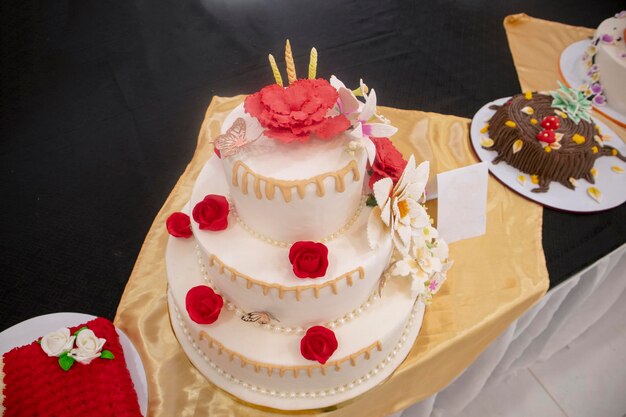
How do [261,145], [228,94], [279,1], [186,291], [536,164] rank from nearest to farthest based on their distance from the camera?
[261,145] < [186,291] < [536,164] < [228,94] < [279,1]

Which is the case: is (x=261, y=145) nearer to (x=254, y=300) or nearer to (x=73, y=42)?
(x=254, y=300)

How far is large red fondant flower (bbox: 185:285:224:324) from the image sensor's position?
989 millimetres

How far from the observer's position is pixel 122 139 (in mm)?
1848

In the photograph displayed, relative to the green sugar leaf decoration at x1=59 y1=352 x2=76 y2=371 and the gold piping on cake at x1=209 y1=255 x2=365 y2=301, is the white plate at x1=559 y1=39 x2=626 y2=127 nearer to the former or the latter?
the gold piping on cake at x1=209 y1=255 x2=365 y2=301

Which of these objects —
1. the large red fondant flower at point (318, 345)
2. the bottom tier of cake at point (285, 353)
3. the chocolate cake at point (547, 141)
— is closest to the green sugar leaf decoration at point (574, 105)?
the chocolate cake at point (547, 141)

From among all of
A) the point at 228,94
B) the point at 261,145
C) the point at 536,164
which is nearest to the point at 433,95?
the point at 536,164

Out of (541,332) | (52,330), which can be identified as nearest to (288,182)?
(52,330)

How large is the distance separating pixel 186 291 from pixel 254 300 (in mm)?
209

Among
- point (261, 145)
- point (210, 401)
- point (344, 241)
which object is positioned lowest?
point (210, 401)

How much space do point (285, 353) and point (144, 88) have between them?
1.53 m

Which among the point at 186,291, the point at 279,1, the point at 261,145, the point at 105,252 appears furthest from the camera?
the point at 279,1

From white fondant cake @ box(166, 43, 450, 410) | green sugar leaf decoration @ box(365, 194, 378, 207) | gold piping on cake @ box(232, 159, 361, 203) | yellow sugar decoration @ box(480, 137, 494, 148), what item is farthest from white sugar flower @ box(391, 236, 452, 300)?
yellow sugar decoration @ box(480, 137, 494, 148)

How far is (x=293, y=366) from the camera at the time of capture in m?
0.98

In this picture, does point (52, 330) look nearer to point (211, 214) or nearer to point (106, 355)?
point (106, 355)
